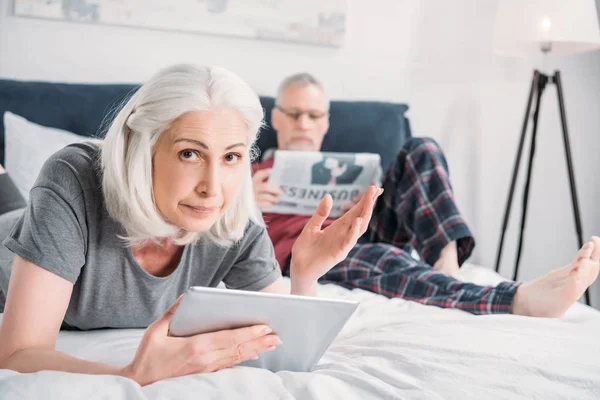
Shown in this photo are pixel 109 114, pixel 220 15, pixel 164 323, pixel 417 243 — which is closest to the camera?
pixel 164 323

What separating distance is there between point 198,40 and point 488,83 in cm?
128

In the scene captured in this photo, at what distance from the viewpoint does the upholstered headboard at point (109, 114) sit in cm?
231

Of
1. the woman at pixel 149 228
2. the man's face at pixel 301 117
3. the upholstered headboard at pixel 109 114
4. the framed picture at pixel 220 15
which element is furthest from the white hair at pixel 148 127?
the framed picture at pixel 220 15

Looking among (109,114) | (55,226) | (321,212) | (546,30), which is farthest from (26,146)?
(546,30)

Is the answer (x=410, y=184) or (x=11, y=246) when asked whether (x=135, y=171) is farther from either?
(x=410, y=184)

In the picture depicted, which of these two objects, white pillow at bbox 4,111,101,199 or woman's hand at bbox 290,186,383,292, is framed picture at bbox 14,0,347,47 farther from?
woman's hand at bbox 290,186,383,292

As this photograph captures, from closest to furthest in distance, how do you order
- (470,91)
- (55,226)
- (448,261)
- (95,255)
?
1. (55,226)
2. (95,255)
3. (448,261)
4. (470,91)

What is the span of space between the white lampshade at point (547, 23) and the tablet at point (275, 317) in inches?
74.1

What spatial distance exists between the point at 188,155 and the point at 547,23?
187cm

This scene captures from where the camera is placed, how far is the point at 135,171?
1150 millimetres

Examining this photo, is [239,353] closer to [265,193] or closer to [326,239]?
[326,239]

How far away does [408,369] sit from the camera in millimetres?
1132

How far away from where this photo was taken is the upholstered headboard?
2311mm

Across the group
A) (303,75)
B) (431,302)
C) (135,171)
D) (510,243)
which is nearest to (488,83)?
(510,243)
